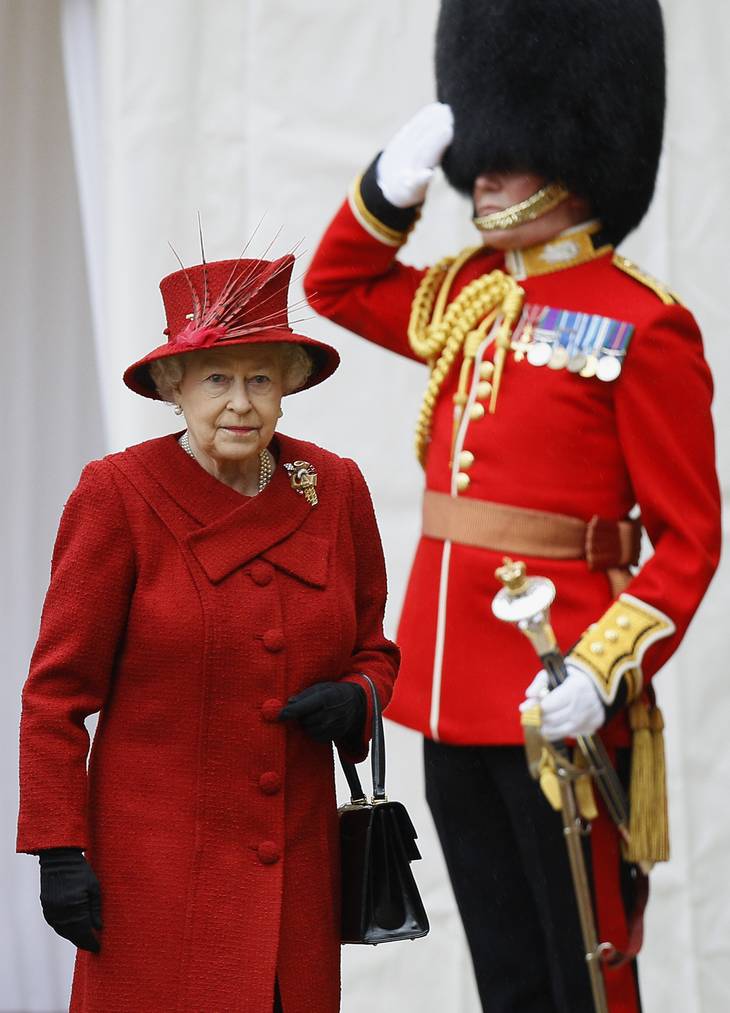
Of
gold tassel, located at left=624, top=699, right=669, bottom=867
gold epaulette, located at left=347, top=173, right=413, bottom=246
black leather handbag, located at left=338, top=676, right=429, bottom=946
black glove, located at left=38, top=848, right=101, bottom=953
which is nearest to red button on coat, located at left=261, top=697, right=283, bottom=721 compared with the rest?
black leather handbag, located at left=338, top=676, right=429, bottom=946

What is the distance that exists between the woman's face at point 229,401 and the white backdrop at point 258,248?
3.74 feet

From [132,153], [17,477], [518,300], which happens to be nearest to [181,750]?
[518,300]

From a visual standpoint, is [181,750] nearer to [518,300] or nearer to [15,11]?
[518,300]

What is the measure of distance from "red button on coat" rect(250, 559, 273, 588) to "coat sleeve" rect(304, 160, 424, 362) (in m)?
0.57

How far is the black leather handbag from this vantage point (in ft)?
7.25

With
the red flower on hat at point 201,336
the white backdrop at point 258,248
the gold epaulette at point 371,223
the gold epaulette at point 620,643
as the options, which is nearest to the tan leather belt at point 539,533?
the gold epaulette at point 620,643

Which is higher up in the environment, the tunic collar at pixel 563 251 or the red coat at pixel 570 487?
the tunic collar at pixel 563 251

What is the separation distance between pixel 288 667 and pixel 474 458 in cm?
51

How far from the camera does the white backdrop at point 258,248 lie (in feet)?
11.0

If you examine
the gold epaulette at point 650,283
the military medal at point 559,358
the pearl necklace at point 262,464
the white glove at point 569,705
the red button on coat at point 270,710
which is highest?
the gold epaulette at point 650,283

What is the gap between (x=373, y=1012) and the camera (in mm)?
3617

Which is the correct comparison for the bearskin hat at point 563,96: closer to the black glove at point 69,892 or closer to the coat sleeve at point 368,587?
the coat sleeve at point 368,587

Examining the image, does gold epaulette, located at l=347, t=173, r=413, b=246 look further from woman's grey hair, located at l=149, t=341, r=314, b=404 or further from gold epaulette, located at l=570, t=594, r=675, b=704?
gold epaulette, located at l=570, t=594, r=675, b=704

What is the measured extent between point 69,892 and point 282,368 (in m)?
0.73
